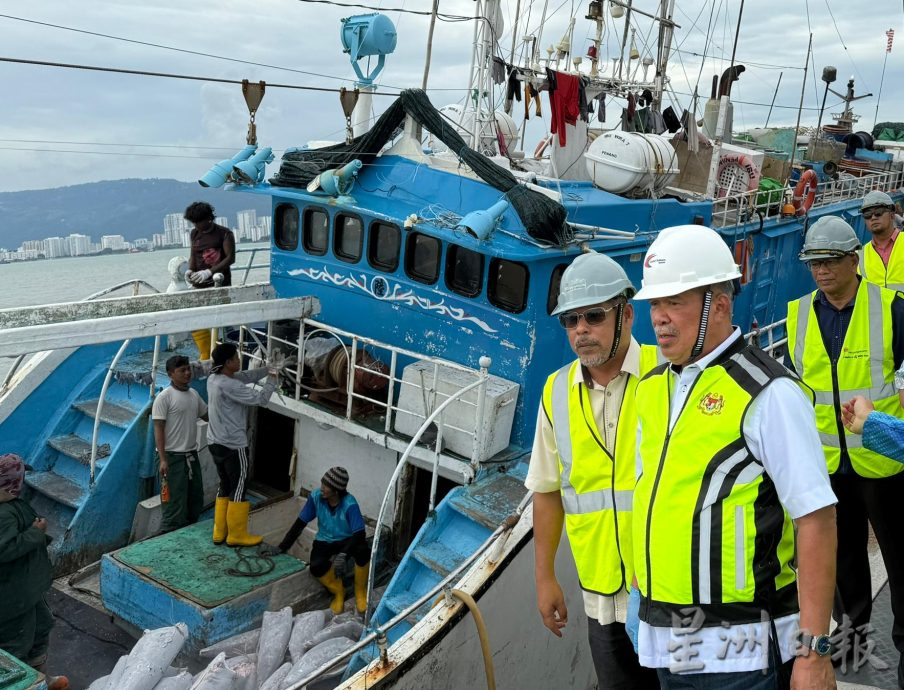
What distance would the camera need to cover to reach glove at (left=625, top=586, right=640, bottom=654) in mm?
2902

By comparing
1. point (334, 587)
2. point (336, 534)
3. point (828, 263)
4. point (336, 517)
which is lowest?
point (334, 587)

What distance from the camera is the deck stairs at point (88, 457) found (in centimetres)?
733

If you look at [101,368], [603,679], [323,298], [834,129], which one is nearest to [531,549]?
[603,679]

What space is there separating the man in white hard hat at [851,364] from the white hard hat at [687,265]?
139 cm

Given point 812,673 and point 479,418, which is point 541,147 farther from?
point 812,673

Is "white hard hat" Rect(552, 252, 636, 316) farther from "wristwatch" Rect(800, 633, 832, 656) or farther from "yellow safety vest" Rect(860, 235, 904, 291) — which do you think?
"yellow safety vest" Rect(860, 235, 904, 291)

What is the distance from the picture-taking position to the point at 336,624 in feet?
19.4

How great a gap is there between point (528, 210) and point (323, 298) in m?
2.61

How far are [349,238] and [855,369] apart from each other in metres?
5.03

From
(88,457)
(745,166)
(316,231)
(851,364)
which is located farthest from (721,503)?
(745,166)

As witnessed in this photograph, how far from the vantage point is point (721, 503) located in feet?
7.86

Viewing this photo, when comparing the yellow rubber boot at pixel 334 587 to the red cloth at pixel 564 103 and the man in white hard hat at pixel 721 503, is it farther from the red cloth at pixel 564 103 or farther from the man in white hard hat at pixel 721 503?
the red cloth at pixel 564 103

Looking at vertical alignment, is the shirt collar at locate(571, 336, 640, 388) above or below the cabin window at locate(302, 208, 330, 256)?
above

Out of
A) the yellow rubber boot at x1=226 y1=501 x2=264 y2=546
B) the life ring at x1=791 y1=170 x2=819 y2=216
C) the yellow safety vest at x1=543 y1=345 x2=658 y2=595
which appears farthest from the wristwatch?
the life ring at x1=791 y1=170 x2=819 y2=216
